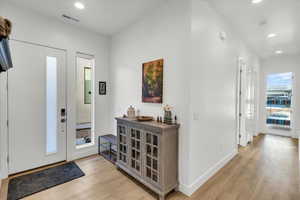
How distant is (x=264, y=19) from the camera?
2.82m

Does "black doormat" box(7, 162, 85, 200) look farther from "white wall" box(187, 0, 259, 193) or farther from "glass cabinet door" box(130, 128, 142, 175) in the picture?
"white wall" box(187, 0, 259, 193)

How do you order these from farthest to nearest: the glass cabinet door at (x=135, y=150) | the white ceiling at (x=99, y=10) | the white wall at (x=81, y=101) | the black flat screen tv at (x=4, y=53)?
the white wall at (x=81, y=101), the white ceiling at (x=99, y=10), the glass cabinet door at (x=135, y=150), the black flat screen tv at (x=4, y=53)

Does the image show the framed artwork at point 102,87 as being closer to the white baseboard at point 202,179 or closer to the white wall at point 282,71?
the white baseboard at point 202,179

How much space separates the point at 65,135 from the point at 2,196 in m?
1.25

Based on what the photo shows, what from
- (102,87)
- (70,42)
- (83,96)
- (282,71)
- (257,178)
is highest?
(70,42)

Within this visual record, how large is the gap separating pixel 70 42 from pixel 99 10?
1035 millimetres

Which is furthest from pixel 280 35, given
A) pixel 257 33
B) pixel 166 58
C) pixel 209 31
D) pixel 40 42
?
pixel 40 42

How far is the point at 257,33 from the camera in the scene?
11.3ft

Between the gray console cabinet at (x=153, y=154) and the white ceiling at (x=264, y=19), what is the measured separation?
2.30 meters

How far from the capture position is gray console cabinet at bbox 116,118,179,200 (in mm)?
1963

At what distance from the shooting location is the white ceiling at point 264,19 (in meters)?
2.38

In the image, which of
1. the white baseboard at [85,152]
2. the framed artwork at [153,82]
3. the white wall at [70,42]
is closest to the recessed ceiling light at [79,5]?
the white wall at [70,42]

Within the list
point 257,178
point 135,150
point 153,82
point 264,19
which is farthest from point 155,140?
point 264,19

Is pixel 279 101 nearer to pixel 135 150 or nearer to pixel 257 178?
pixel 257 178
